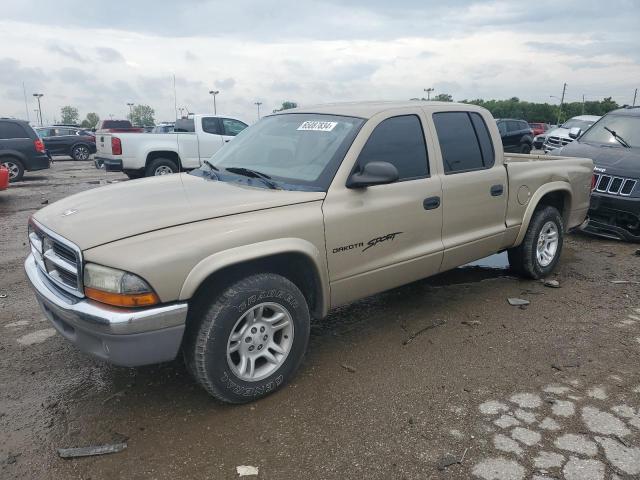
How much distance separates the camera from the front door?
11.1ft

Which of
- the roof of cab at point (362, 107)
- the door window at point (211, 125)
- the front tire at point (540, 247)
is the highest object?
the door window at point (211, 125)

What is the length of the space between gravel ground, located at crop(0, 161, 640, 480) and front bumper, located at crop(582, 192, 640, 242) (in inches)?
96.0

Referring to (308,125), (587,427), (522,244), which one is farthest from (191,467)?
(522,244)

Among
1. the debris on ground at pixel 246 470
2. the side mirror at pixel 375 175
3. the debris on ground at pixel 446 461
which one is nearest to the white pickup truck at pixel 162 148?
the side mirror at pixel 375 175

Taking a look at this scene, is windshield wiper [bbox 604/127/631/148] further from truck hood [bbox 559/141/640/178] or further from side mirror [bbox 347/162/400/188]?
side mirror [bbox 347/162/400/188]

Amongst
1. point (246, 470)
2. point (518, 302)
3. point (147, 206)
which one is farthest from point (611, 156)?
point (246, 470)

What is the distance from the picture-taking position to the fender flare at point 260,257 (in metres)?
2.71

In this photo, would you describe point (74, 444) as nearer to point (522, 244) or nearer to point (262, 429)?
point (262, 429)

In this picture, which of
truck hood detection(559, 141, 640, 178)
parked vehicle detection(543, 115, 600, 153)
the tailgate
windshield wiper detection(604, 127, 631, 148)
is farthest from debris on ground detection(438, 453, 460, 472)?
parked vehicle detection(543, 115, 600, 153)

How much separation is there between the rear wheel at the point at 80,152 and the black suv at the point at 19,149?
35.9 feet

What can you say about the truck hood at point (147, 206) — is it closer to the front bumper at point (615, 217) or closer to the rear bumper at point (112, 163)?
the front bumper at point (615, 217)

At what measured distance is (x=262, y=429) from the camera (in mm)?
2904

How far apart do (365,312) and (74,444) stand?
2.57 metres

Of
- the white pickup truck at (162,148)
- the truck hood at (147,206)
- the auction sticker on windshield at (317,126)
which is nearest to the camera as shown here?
the truck hood at (147,206)
